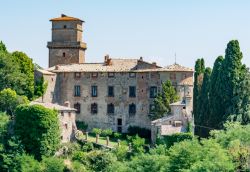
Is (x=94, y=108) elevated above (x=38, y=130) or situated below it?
above

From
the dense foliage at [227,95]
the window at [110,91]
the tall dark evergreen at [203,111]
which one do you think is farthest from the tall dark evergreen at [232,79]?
the window at [110,91]

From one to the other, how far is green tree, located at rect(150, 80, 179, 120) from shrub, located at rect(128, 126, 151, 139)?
198 cm

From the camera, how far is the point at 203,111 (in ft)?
243

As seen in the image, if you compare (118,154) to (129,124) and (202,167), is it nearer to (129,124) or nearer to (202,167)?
(129,124)

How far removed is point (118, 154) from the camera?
69.3 metres

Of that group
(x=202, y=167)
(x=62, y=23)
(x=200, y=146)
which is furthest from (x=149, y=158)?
(x=62, y=23)

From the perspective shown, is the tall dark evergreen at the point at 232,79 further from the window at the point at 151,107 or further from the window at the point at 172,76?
the window at the point at 151,107

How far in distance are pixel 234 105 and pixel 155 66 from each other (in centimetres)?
994

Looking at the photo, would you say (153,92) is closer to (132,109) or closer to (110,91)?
(132,109)

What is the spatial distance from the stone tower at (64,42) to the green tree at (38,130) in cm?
1301

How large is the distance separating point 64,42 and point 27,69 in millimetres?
5361

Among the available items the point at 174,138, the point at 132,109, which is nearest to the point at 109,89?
the point at 132,109

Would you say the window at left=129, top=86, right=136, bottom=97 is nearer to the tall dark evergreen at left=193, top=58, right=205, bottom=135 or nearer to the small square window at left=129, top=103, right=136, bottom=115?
the small square window at left=129, top=103, right=136, bottom=115

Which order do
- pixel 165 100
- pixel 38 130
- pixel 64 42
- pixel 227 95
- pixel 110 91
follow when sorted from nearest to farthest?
1. pixel 38 130
2. pixel 227 95
3. pixel 165 100
4. pixel 110 91
5. pixel 64 42
